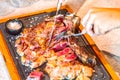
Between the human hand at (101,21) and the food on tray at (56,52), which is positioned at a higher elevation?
the human hand at (101,21)

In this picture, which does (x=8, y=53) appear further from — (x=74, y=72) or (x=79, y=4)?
(x=79, y=4)

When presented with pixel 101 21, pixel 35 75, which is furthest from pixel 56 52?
pixel 101 21

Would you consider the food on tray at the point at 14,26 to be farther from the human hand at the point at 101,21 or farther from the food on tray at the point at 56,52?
the human hand at the point at 101,21

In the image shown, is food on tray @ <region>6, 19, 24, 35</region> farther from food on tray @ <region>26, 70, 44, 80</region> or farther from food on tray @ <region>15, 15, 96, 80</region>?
food on tray @ <region>26, 70, 44, 80</region>

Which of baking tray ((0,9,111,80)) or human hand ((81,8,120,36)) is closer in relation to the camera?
human hand ((81,8,120,36))

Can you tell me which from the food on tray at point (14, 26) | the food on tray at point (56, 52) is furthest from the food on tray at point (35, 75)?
the food on tray at point (14, 26)

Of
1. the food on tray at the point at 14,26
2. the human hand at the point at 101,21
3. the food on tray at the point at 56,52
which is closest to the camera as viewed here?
the human hand at the point at 101,21

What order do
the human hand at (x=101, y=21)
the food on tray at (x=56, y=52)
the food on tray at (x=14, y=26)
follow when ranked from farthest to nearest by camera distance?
the food on tray at (x=14, y=26)
the food on tray at (x=56, y=52)
the human hand at (x=101, y=21)

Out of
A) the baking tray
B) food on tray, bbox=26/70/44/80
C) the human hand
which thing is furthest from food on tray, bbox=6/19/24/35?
the human hand
